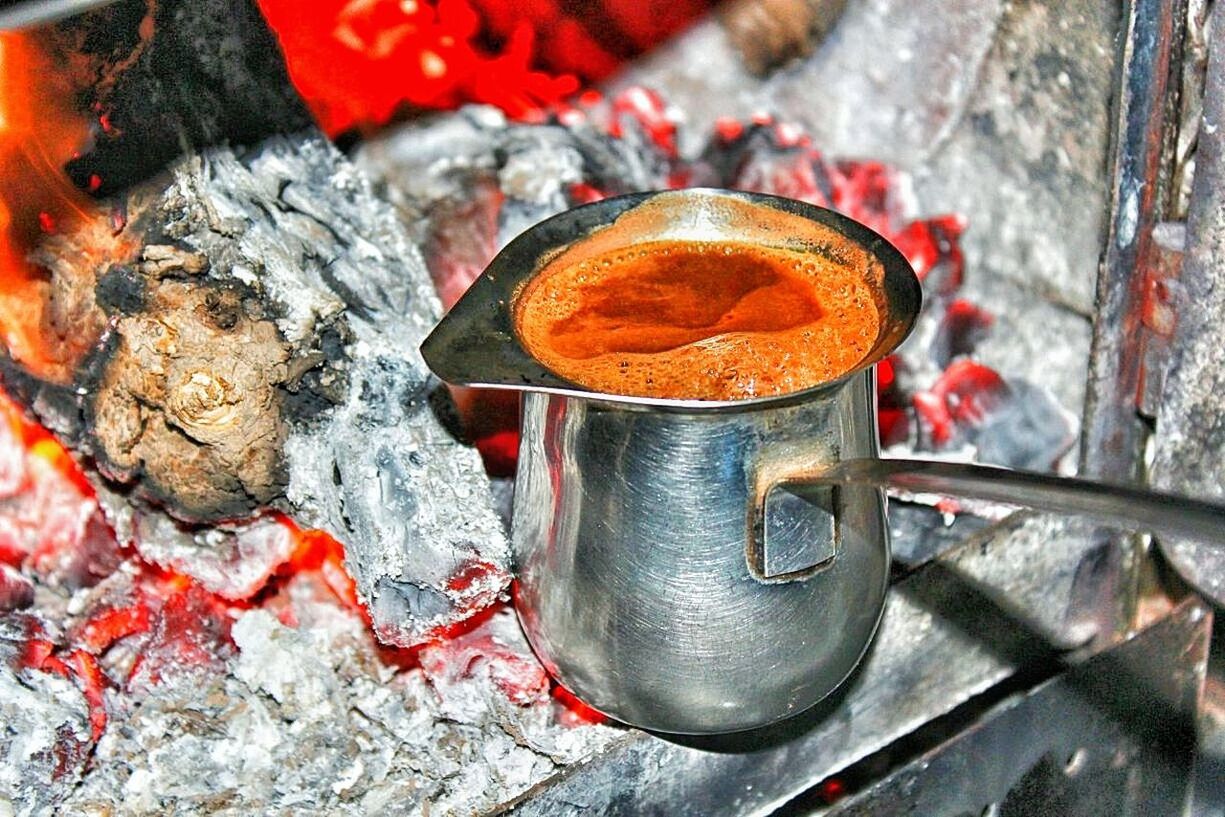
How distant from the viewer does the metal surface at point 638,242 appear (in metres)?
1.20

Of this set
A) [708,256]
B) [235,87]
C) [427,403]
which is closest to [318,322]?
[427,403]

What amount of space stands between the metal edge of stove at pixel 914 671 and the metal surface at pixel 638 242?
51 centimetres

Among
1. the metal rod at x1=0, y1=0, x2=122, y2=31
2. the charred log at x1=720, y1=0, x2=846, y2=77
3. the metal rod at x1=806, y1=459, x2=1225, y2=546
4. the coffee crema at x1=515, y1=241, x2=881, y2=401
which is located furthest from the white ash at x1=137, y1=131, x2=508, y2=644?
the charred log at x1=720, y1=0, x2=846, y2=77

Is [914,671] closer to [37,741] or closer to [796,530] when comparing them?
[796,530]

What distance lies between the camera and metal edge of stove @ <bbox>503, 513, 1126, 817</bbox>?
1.57 meters

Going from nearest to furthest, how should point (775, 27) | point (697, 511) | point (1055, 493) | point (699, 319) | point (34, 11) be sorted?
point (34, 11), point (1055, 493), point (697, 511), point (699, 319), point (775, 27)

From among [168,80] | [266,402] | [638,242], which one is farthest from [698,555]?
[168,80]

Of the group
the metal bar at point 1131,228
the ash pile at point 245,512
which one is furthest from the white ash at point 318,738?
the metal bar at point 1131,228

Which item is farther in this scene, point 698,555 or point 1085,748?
point 1085,748

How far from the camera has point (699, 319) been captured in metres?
1.41

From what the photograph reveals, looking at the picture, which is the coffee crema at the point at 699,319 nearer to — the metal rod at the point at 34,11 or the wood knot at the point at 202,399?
the wood knot at the point at 202,399

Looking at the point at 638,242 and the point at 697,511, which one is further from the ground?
the point at 638,242

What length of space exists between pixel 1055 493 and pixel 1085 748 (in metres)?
0.93

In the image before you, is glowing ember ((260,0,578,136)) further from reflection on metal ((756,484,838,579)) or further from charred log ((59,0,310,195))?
reflection on metal ((756,484,838,579))
